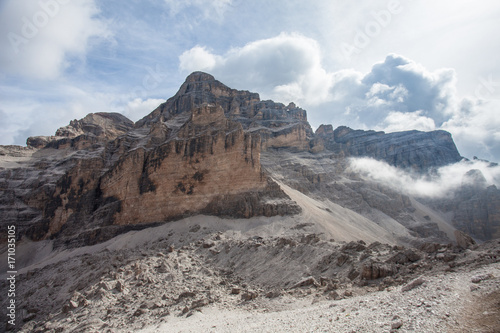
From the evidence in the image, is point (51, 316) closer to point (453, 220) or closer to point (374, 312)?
point (374, 312)

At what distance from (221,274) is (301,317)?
14.9 meters

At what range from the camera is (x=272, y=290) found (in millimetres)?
20703

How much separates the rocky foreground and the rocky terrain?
0.11 meters

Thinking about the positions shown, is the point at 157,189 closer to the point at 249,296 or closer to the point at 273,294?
the point at 249,296

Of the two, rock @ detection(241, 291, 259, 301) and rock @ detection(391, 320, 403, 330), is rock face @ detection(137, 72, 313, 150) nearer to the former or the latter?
rock @ detection(241, 291, 259, 301)

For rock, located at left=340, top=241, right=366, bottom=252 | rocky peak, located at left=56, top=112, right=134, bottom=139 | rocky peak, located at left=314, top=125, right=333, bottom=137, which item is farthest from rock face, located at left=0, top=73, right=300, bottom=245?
rocky peak, located at left=314, top=125, right=333, bottom=137

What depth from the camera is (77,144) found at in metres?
97.2

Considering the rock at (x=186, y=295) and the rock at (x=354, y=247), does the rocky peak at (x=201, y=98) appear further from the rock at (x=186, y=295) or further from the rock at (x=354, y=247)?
the rock at (x=354, y=247)

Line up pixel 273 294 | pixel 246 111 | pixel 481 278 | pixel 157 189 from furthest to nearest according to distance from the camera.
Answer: pixel 246 111
pixel 157 189
pixel 273 294
pixel 481 278

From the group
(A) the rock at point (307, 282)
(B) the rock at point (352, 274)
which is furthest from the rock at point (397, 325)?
(A) the rock at point (307, 282)

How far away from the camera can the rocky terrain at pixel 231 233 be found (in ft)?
45.9

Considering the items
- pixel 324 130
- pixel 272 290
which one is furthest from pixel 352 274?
pixel 324 130

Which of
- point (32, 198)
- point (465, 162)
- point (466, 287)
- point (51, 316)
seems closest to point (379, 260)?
point (466, 287)

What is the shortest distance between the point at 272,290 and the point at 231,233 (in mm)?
22035
